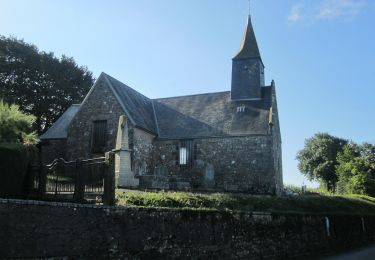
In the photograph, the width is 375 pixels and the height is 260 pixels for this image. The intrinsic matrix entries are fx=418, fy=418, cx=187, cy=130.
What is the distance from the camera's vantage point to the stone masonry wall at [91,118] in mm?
28297

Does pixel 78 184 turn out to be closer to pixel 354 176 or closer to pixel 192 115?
pixel 192 115

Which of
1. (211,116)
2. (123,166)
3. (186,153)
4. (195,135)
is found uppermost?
(211,116)

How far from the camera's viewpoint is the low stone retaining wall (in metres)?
9.62

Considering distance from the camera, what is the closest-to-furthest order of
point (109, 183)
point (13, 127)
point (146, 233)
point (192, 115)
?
point (146, 233), point (109, 183), point (13, 127), point (192, 115)

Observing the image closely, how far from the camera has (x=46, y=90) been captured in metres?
42.3

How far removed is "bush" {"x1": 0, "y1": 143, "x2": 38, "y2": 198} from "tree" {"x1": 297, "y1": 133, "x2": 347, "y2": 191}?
5024 cm

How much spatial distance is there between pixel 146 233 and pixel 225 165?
17.2 meters

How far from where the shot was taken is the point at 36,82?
138 ft

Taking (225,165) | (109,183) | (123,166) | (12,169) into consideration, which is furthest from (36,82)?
(12,169)

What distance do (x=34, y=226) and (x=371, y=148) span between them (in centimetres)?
5722

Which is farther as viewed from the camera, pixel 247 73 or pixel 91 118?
pixel 247 73

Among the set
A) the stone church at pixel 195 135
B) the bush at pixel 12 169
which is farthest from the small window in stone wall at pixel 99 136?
the bush at pixel 12 169

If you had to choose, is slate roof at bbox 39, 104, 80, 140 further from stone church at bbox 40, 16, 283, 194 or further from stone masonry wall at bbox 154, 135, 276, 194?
stone masonry wall at bbox 154, 135, 276, 194

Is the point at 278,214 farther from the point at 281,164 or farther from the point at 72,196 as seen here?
the point at 281,164
